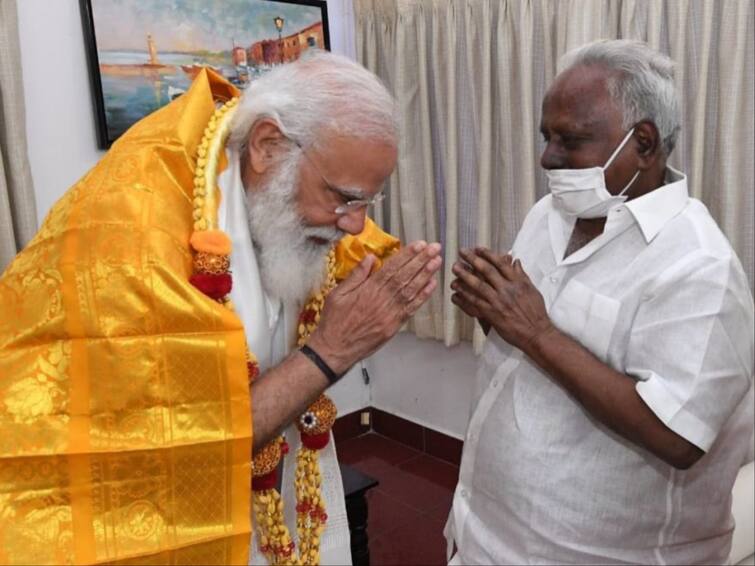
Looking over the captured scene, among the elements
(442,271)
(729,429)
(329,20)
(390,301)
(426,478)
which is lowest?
(426,478)

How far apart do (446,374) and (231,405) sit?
Answer: 245cm

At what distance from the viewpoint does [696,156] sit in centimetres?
227

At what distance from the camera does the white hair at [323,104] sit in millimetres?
1234

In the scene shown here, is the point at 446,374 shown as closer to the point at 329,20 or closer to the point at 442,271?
the point at 442,271

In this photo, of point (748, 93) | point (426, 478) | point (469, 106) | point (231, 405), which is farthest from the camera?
point (426, 478)

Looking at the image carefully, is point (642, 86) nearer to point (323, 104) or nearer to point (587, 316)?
point (587, 316)

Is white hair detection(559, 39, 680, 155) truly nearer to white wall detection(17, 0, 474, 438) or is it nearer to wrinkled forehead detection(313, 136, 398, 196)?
wrinkled forehead detection(313, 136, 398, 196)

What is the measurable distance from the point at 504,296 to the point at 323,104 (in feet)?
1.71

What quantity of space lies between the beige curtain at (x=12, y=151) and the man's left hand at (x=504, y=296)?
175cm

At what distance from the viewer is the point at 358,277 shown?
52.2 inches

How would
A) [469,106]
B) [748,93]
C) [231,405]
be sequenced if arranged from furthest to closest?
[469,106] → [748,93] → [231,405]

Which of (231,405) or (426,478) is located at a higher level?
(231,405)

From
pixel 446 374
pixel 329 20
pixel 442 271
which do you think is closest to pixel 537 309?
pixel 442 271

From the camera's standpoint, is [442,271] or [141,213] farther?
[442,271]
